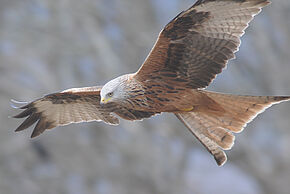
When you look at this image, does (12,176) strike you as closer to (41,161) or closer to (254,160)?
(41,161)

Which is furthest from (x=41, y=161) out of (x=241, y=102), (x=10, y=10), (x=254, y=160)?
(x=241, y=102)

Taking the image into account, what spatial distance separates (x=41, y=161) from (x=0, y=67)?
6.36 ft

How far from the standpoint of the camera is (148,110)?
425 cm

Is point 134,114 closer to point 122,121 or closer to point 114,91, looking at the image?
point 114,91

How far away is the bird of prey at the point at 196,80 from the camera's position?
4.01 m

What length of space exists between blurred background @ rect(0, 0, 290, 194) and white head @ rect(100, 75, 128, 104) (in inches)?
273

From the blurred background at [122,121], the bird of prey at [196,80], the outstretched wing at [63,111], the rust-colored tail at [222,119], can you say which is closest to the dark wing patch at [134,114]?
the bird of prey at [196,80]

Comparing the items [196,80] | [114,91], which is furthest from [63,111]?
[196,80]

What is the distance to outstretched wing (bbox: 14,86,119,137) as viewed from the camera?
4785 millimetres

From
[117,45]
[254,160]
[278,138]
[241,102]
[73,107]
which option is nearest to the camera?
[241,102]

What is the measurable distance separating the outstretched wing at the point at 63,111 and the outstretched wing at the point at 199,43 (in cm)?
71

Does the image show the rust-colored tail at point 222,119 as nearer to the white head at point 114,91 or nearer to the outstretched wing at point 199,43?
the outstretched wing at point 199,43

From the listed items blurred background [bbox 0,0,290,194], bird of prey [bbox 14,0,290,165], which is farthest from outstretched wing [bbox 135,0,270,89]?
blurred background [bbox 0,0,290,194]

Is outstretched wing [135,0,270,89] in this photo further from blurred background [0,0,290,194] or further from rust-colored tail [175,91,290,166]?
blurred background [0,0,290,194]
